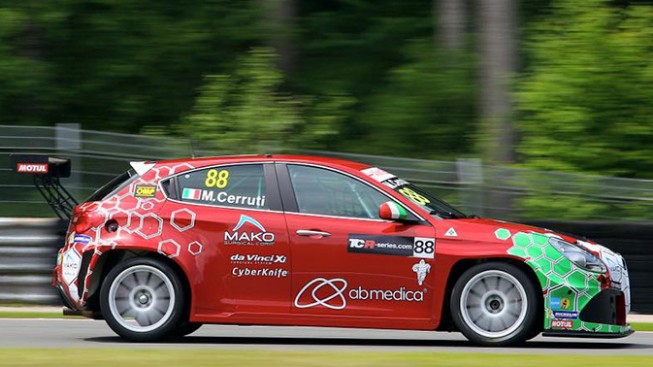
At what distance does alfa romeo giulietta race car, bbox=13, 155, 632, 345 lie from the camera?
10.1m

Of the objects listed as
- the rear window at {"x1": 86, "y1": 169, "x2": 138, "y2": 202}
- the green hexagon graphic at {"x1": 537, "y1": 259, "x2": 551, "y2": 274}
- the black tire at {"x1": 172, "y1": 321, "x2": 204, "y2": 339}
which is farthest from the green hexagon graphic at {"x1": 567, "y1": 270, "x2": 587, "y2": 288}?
the rear window at {"x1": 86, "y1": 169, "x2": 138, "y2": 202}

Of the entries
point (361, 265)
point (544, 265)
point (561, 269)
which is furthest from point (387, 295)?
point (561, 269)

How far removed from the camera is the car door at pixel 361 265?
10.2 m

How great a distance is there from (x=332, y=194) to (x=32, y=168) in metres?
2.80

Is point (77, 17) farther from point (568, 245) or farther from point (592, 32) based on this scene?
point (568, 245)

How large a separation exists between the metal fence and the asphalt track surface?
3.21 meters

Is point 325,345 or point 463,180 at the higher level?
point 463,180

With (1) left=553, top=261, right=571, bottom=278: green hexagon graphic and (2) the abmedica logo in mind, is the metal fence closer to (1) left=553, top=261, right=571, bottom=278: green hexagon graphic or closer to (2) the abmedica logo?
(1) left=553, top=261, right=571, bottom=278: green hexagon graphic

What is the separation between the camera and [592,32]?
59.1 feet

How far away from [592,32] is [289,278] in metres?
9.08

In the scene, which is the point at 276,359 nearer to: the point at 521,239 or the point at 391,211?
the point at 391,211

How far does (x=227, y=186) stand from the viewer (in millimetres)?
10609

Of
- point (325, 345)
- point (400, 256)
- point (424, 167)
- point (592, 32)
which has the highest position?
point (592, 32)

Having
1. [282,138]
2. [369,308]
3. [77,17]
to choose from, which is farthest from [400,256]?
[77,17]
